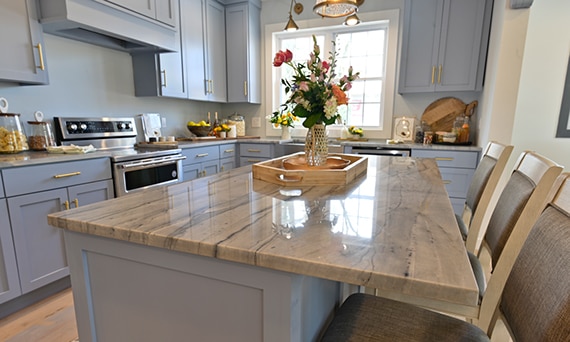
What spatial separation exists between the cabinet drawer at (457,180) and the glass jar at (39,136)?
3.34 metres

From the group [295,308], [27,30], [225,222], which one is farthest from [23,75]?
[295,308]

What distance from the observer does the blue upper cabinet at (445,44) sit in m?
2.90

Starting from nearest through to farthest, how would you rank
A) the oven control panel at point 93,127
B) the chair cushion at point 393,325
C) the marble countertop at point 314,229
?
1. the marble countertop at point 314,229
2. the chair cushion at point 393,325
3. the oven control panel at point 93,127

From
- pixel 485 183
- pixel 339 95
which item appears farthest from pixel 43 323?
pixel 485 183

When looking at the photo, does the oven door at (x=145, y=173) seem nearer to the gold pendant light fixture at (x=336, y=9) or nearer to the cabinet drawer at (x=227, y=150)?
the cabinet drawer at (x=227, y=150)

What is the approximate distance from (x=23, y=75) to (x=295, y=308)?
2354 mm

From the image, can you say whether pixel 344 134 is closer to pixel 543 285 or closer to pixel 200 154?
pixel 200 154

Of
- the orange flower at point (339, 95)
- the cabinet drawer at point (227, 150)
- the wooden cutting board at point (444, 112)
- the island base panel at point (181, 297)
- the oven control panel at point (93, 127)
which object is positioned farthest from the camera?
the cabinet drawer at point (227, 150)

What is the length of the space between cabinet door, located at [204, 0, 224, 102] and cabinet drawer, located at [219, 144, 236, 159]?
0.63 metres

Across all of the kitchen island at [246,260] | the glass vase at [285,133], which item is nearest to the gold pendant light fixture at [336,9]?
the kitchen island at [246,260]

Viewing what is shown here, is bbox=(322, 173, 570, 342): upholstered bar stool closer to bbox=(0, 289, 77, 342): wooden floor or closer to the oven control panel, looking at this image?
bbox=(0, 289, 77, 342): wooden floor

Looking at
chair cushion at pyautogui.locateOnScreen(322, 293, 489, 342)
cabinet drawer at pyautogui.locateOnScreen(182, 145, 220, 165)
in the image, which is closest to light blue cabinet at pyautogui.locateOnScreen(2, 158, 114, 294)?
cabinet drawer at pyautogui.locateOnScreen(182, 145, 220, 165)

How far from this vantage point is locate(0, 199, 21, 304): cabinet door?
1.67 metres

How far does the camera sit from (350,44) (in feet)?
12.3
